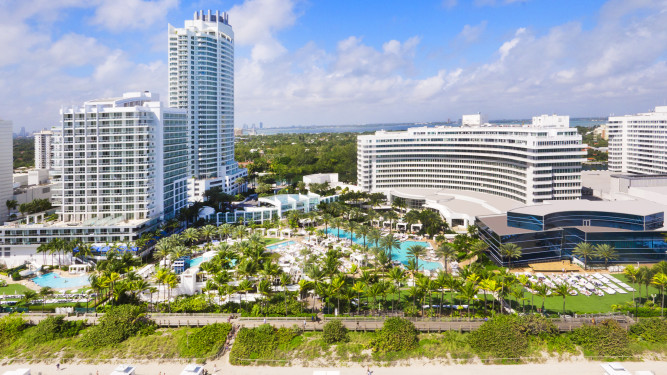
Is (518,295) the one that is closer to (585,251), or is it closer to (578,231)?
(585,251)

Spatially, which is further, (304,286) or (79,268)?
(79,268)

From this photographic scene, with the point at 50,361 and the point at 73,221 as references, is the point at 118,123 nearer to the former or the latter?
the point at 73,221

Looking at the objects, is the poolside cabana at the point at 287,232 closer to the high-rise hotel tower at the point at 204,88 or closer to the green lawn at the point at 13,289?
the high-rise hotel tower at the point at 204,88

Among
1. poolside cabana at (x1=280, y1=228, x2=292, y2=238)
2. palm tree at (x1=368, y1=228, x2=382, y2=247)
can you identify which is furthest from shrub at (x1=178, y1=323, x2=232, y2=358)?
poolside cabana at (x1=280, y1=228, x2=292, y2=238)

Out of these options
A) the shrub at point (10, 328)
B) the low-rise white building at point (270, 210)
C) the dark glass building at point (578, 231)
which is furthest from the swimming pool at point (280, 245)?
the shrub at point (10, 328)

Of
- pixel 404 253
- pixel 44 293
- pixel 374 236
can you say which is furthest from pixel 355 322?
pixel 44 293

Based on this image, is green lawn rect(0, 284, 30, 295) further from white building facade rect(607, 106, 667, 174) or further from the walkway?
white building facade rect(607, 106, 667, 174)
